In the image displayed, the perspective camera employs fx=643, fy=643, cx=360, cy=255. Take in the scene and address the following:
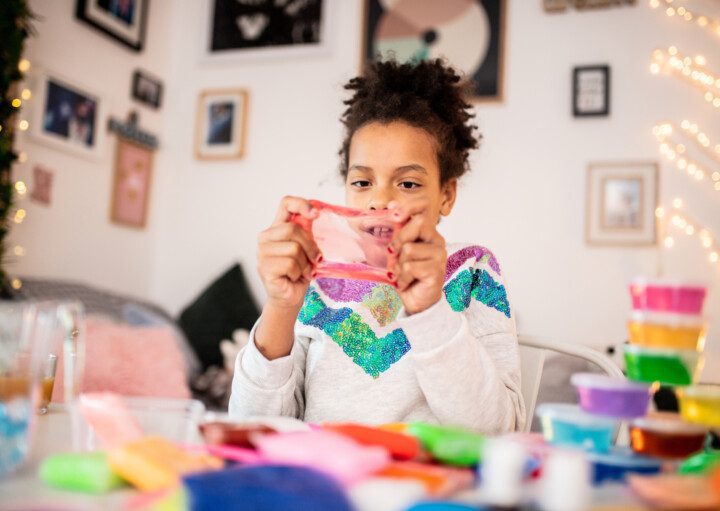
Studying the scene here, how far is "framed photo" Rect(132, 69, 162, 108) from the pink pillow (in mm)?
1165

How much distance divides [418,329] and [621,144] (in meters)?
2.07

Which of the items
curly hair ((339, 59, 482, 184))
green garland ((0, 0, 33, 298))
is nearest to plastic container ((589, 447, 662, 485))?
curly hair ((339, 59, 482, 184))

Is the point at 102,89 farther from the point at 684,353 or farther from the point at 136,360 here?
the point at 684,353

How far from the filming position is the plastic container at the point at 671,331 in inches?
18.7

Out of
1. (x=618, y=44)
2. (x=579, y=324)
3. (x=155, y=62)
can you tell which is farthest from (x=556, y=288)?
(x=155, y=62)

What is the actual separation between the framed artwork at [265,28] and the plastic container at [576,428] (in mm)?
2606

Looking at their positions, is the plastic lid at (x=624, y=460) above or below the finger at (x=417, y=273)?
below

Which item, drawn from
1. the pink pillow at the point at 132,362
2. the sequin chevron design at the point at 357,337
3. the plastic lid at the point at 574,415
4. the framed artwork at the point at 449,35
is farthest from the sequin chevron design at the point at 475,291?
the framed artwork at the point at 449,35

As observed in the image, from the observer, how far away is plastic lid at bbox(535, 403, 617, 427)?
486 mm

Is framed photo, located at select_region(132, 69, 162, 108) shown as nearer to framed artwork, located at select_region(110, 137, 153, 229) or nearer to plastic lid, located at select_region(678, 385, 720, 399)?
framed artwork, located at select_region(110, 137, 153, 229)

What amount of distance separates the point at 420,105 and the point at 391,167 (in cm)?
18

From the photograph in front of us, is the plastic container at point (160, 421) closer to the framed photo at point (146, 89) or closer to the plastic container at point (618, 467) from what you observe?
the plastic container at point (618, 467)

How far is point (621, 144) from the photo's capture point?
2477 mm

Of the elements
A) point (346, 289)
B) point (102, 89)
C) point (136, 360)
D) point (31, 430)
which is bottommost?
point (136, 360)
